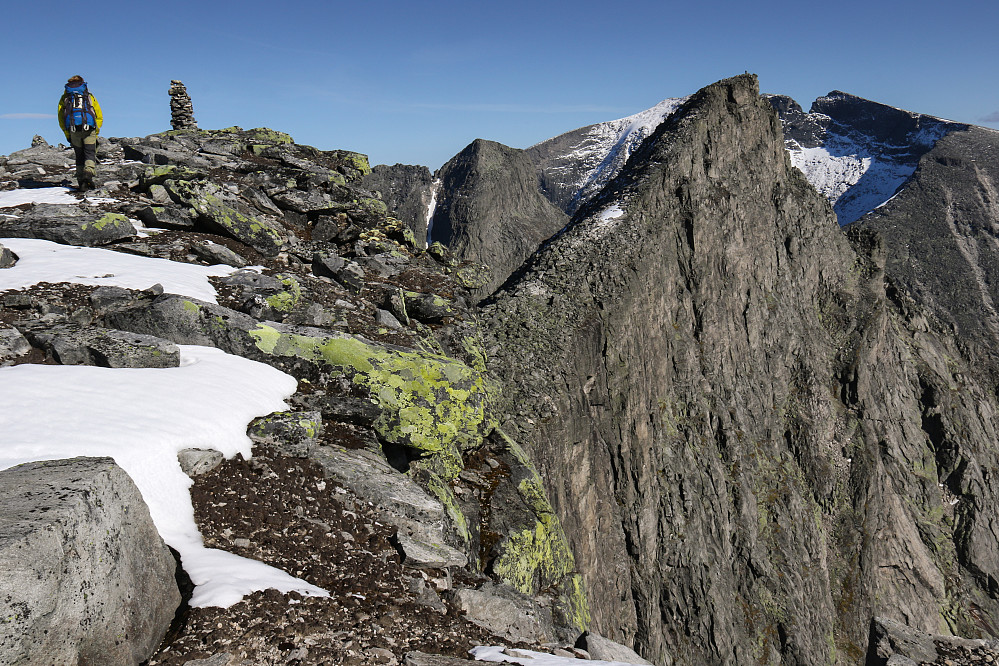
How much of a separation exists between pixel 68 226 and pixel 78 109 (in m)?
5.67

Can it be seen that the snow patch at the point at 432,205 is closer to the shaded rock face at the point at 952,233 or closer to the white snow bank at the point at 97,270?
the shaded rock face at the point at 952,233

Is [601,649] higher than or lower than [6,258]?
lower

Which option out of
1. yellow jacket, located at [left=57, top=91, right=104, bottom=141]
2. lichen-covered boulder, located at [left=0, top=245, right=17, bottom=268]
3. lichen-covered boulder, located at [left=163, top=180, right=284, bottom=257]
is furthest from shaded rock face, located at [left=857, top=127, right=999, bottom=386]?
lichen-covered boulder, located at [left=0, top=245, right=17, bottom=268]

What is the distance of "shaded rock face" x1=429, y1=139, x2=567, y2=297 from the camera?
12144 centimetres

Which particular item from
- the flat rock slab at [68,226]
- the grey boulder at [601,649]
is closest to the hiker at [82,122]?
the flat rock slab at [68,226]

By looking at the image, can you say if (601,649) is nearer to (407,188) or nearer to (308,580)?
(308,580)

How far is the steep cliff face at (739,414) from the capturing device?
34.2 m

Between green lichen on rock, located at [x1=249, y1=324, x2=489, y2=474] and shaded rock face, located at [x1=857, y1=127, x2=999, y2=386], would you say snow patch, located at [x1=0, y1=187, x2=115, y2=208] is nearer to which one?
green lichen on rock, located at [x1=249, y1=324, x2=489, y2=474]

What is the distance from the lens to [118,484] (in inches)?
242

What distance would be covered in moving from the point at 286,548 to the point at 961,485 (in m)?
65.0

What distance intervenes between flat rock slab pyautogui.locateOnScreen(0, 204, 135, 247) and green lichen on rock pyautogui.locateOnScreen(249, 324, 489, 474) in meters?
7.49

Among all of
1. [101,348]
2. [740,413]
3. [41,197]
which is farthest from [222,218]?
[740,413]

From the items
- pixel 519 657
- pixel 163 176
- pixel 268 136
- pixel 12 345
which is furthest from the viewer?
pixel 268 136

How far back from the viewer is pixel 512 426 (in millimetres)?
26719
